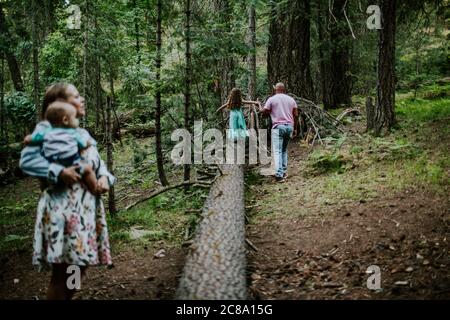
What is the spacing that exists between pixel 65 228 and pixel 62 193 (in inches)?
12.8

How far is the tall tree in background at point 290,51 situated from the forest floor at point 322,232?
148 inches

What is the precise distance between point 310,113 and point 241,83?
7.17 metres

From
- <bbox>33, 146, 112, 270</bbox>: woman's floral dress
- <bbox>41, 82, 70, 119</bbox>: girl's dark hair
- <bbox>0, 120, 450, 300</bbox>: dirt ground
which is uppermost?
<bbox>41, 82, 70, 119</bbox>: girl's dark hair

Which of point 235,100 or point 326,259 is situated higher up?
point 235,100

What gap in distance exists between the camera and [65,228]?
3.69 metres

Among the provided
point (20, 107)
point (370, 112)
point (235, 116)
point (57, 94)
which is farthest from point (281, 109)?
point (20, 107)

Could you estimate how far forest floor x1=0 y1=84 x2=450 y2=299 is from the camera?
4.89 meters

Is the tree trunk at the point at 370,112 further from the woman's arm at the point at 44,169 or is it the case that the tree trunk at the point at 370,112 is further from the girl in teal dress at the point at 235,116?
the woman's arm at the point at 44,169

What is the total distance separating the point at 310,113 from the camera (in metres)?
12.6

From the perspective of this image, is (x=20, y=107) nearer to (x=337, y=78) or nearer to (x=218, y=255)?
(x=337, y=78)

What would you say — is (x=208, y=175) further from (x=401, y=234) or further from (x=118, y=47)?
(x=118, y=47)

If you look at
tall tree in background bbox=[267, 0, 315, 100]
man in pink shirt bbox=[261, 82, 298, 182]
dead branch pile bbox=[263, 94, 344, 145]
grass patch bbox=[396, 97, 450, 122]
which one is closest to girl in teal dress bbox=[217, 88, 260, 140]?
man in pink shirt bbox=[261, 82, 298, 182]

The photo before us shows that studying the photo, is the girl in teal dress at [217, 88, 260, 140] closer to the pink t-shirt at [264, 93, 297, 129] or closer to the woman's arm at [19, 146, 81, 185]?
the pink t-shirt at [264, 93, 297, 129]
